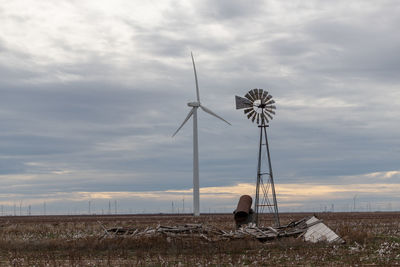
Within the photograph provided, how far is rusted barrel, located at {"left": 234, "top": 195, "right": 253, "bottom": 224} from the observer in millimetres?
44125

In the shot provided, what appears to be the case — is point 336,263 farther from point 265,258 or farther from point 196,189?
point 196,189

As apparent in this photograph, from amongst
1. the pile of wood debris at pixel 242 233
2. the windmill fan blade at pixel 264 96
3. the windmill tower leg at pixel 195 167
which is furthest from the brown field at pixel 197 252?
the windmill tower leg at pixel 195 167

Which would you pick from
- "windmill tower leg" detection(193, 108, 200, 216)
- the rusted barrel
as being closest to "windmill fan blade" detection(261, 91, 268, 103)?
the rusted barrel

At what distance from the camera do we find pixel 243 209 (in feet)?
144

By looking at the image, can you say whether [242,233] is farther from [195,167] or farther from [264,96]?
[195,167]

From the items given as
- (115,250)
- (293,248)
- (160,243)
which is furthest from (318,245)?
(115,250)

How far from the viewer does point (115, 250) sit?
30641mm

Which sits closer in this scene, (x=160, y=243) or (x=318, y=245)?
(x=318, y=245)

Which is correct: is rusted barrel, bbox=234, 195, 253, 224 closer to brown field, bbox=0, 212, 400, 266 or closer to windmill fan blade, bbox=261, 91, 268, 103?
windmill fan blade, bbox=261, 91, 268, 103

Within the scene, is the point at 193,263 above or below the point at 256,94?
below

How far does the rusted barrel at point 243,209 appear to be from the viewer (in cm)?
4412

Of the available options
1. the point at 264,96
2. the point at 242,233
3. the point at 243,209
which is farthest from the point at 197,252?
the point at 264,96

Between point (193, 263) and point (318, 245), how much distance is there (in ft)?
30.5

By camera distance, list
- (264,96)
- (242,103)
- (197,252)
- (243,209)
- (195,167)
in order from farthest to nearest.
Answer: (195,167), (242,103), (264,96), (243,209), (197,252)
